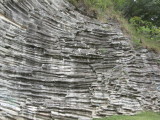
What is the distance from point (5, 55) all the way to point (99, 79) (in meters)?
3.49

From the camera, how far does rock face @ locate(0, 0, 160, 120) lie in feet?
26.0

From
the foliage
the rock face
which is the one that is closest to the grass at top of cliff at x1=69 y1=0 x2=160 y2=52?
the rock face

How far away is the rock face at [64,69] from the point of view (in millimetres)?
7918

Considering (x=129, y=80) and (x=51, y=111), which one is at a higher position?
(x=129, y=80)

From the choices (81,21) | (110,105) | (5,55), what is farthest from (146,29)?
(5,55)

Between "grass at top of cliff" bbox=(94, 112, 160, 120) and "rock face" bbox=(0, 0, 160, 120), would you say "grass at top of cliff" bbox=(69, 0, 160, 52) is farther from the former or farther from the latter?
"grass at top of cliff" bbox=(94, 112, 160, 120)

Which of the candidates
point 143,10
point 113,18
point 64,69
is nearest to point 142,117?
point 64,69

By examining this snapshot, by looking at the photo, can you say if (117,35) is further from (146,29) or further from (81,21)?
(146,29)

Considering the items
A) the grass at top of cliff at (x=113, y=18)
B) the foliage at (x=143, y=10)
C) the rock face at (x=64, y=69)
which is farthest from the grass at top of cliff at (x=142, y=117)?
the foliage at (x=143, y=10)

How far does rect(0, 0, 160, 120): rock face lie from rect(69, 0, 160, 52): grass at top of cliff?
102 centimetres

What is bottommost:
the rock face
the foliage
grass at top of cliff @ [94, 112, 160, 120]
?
grass at top of cliff @ [94, 112, 160, 120]

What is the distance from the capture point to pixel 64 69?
358 inches

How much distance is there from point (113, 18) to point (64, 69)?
Answer: 18.0ft

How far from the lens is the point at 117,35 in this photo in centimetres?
1112
